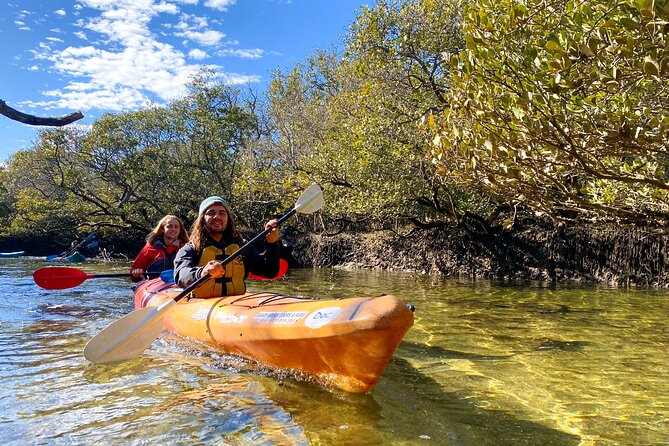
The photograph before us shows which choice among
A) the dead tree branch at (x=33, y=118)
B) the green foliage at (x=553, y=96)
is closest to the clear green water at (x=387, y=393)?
the green foliage at (x=553, y=96)

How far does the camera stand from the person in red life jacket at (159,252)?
6820 millimetres

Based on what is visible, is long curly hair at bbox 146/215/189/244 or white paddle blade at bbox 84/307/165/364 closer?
white paddle blade at bbox 84/307/165/364

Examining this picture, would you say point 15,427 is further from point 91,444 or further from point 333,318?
point 333,318

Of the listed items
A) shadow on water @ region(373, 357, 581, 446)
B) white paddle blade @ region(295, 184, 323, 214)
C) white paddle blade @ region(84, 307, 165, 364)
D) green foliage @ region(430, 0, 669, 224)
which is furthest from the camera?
white paddle blade @ region(295, 184, 323, 214)

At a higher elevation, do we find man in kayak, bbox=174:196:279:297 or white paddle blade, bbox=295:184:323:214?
white paddle blade, bbox=295:184:323:214

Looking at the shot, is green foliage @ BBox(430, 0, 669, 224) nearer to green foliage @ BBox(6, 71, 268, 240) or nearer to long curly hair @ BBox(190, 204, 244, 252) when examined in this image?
long curly hair @ BBox(190, 204, 244, 252)

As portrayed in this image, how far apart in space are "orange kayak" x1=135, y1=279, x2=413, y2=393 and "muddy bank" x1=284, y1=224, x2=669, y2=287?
842 centimetres

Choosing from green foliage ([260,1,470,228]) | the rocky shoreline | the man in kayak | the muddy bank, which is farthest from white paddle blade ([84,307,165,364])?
the muddy bank

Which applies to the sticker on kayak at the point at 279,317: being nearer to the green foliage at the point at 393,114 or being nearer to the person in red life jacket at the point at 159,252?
the person in red life jacket at the point at 159,252

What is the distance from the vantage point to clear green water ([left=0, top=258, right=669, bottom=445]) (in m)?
2.51

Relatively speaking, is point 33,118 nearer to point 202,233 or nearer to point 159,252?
point 202,233

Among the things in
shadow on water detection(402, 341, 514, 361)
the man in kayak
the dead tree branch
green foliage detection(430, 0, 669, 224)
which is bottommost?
shadow on water detection(402, 341, 514, 361)

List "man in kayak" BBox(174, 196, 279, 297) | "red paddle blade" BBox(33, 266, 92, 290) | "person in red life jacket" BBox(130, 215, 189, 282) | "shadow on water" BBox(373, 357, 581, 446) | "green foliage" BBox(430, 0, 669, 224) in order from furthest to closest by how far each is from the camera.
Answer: "person in red life jacket" BBox(130, 215, 189, 282) < "red paddle blade" BBox(33, 266, 92, 290) < "man in kayak" BBox(174, 196, 279, 297) < "green foliage" BBox(430, 0, 669, 224) < "shadow on water" BBox(373, 357, 581, 446)

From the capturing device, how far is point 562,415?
2777 millimetres
